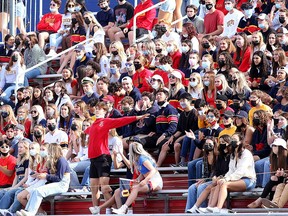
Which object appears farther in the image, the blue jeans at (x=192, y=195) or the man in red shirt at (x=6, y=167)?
the man in red shirt at (x=6, y=167)

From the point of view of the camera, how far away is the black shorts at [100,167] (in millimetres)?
24469

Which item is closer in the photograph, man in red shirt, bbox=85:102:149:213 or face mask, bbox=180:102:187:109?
man in red shirt, bbox=85:102:149:213

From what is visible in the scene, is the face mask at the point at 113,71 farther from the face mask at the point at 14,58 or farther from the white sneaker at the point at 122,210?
the white sneaker at the point at 122,210

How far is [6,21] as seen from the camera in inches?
1289

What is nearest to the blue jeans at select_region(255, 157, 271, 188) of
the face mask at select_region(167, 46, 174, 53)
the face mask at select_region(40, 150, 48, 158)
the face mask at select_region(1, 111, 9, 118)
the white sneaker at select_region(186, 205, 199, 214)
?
the white sneaker at select_region(186, 205, 199, 214)

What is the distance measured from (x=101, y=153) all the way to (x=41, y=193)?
1.23 metres

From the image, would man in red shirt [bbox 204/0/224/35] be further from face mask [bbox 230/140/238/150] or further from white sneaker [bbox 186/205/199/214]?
white sneaker [bbox 186/205/199/214]

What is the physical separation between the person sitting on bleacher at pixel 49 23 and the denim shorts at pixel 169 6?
2.85 m

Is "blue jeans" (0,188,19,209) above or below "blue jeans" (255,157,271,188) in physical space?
below

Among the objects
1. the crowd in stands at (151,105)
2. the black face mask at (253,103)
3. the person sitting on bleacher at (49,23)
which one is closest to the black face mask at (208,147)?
the crowd in stands at (151,105)

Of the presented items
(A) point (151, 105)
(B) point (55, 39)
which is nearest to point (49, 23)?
(B) point (55, 39)

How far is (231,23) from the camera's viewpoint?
2838 cm

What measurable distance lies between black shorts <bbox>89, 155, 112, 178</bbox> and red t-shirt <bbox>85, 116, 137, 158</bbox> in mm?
80

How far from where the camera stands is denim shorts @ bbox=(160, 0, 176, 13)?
29.8 meters
